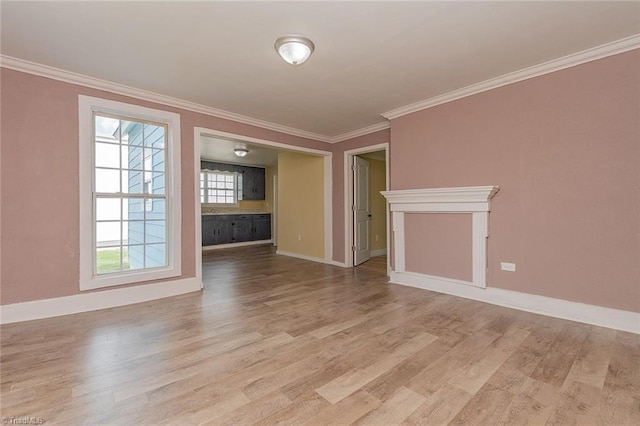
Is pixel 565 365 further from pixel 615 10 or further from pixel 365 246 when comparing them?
pixel 365 246

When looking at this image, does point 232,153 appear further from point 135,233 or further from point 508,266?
point 508,266

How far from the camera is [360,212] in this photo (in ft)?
18.5

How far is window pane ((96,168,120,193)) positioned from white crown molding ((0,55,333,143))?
3.05 feet

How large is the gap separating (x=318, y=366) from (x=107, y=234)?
3.01 metres

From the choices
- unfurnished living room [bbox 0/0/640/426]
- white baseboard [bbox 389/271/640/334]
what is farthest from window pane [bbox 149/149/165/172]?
white baseboard [bbox 389/271/640/334]

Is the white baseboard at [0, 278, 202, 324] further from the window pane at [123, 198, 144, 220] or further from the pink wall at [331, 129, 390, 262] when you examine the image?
the pink wall at [331, 129, 390, 262]

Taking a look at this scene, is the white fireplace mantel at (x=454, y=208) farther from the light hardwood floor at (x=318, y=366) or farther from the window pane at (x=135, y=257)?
the window pane at (x=135, y=257)

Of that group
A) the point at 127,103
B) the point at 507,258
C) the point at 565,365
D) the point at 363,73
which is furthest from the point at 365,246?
the point at 127,103

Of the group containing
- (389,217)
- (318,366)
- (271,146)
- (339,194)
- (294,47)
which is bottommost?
(318,366)

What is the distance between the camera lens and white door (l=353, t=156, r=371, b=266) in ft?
18.1

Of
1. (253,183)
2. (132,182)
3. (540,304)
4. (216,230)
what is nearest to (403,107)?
(540,304)

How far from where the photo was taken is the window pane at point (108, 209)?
10.9 ft

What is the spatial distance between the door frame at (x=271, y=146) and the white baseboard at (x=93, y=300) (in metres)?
0.31

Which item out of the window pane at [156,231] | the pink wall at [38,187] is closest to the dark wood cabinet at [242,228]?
the window pane at [156,231]
